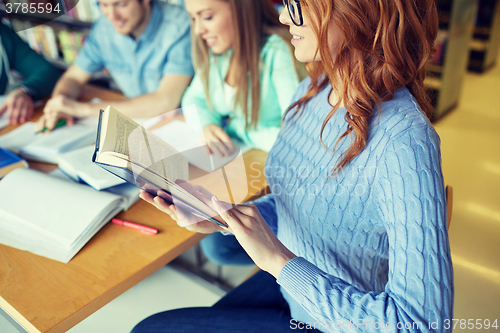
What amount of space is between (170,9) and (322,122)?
47.0 inches

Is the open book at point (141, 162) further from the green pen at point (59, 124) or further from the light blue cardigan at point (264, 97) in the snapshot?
the green pen at point (59, 124)

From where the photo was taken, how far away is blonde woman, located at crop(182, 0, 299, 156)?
→ 1.26 meters

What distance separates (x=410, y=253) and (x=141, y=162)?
1.53 feet

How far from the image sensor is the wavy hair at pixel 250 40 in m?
1.28

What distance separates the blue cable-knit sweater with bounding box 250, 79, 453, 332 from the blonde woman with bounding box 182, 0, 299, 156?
0.37 m

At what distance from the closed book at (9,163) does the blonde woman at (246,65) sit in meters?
0.52

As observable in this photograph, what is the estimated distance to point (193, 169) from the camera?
0.88 m

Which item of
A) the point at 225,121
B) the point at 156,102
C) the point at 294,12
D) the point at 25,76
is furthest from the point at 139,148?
the point at 25,76

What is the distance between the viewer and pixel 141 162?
65 centimetres

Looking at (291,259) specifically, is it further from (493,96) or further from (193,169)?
(493,96)

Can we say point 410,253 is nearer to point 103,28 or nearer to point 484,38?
point 103,28

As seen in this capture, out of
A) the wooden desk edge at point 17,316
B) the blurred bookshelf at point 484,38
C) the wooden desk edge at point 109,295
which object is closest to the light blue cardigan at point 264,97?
A: the wooden desk edge at point 109,295

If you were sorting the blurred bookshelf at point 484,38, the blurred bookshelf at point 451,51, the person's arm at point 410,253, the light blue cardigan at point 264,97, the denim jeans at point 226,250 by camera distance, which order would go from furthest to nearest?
the blurred bookshelf at point 484,38 < the blurred bookshelf at point 451,51 < the denim jeans at point 226,250 < the light blue cardigan at point 264,97 < the person's arm at point 410,253

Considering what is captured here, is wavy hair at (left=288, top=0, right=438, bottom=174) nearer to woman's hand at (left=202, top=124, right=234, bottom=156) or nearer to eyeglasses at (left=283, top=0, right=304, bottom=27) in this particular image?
eyeglasses at (left=283, top=0, right=304, bottom=27)
